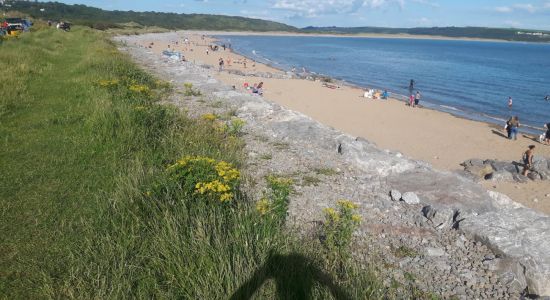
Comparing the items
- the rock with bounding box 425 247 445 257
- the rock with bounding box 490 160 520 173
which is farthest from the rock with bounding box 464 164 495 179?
the rock with bounding box 425 247 445 257

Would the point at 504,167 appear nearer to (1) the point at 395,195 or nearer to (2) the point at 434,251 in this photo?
(1) the point at 395,195

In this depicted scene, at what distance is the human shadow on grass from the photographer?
3.27 m

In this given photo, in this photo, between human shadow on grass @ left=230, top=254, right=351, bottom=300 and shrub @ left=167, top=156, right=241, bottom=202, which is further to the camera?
shrub @ left=167, top=156, right=241, bottom=202

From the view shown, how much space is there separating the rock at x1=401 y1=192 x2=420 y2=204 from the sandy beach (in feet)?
22.1

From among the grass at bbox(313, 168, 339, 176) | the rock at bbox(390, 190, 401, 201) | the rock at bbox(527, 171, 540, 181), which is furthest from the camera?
the rock at bbox(527, 171, 540, 181)

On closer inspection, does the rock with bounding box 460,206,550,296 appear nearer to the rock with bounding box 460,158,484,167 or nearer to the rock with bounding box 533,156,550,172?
the rock with bounding box 460,158,484,167

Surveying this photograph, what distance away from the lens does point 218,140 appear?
7.43 m

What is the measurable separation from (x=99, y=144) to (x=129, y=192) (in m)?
2.72

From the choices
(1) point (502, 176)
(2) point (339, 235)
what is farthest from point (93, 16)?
(2) point (339, 235)

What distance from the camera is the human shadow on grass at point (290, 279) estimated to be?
3.27 meters

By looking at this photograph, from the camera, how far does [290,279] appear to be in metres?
3.40

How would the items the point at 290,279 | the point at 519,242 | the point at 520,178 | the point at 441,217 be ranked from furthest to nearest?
the point at 520,178 → the point at 441,217 → the point at 519,242 → the point at 290,279

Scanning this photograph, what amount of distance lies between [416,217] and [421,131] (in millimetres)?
15120

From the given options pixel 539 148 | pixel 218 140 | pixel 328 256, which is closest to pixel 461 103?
pixel 539 148
